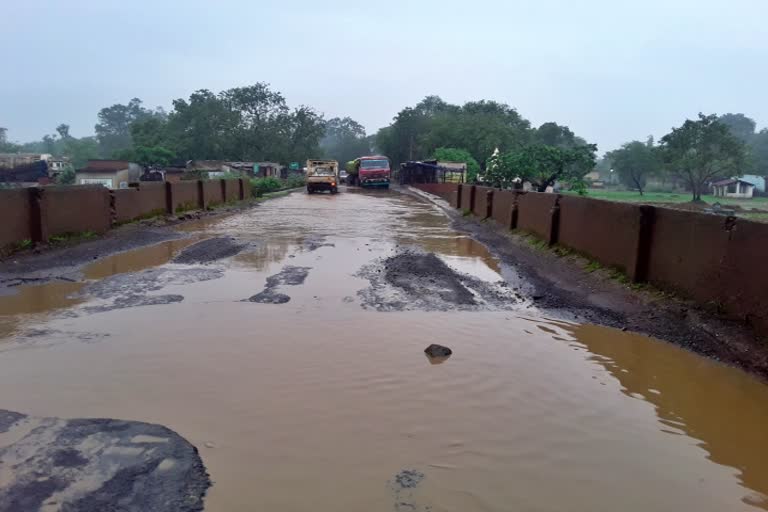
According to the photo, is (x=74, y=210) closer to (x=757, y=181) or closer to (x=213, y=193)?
(x=213, y=193)

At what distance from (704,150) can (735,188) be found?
62.5ft

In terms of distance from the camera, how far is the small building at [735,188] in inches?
2496

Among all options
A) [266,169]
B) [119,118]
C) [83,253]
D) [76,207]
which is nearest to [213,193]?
[76,207]

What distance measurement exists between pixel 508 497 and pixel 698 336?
4.23 m

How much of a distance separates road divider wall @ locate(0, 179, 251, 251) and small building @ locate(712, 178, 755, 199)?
6189cm

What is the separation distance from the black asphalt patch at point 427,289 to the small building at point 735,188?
208ft

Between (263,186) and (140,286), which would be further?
(263,186)

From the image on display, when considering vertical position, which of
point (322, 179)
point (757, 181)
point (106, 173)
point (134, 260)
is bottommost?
point (134, 260)

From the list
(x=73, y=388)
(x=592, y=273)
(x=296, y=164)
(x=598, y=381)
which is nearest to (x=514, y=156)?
(x=592, y=273)

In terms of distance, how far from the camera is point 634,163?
76188 mm

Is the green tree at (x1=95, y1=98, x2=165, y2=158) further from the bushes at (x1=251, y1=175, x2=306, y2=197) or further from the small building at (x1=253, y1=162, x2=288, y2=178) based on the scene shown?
the bushes at (x1=251, y1=175, x2=306, y2=197)

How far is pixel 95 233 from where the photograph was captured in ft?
46.2

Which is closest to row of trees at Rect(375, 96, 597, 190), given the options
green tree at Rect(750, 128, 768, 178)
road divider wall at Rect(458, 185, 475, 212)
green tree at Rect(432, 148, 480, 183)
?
green tree at Rect(432, 148, 480, 183)

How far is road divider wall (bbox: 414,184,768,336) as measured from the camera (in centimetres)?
620
